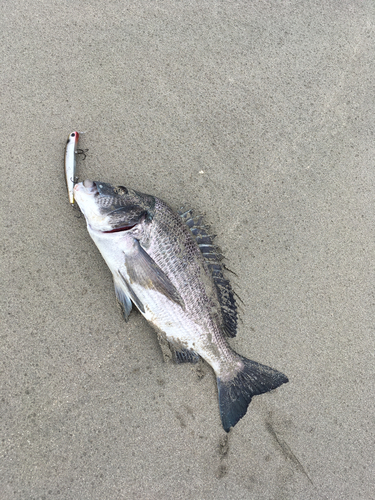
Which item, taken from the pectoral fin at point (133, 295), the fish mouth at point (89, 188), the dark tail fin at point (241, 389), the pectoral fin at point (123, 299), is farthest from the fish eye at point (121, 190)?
the dark tail fin at point (241, 389)

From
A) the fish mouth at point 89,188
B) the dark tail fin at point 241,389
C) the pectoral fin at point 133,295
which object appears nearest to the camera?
the fish mouth at point 89,188

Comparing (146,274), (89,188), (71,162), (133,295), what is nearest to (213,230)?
(146,274)

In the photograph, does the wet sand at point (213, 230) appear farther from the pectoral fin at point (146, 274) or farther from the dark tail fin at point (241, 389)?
the pectoral fin at point (146, 274)

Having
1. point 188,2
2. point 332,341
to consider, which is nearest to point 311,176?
point 332,341

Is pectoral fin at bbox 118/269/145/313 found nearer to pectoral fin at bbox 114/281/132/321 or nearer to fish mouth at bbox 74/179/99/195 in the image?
pectoral fin at bbox 114/281/132/321

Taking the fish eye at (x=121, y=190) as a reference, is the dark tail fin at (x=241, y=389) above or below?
below

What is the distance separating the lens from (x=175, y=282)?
269cm

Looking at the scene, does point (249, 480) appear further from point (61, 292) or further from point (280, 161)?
point (280, 161)

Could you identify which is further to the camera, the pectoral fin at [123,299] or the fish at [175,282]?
the pectoral fin at [123,299]

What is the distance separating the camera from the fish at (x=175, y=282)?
2.66 m

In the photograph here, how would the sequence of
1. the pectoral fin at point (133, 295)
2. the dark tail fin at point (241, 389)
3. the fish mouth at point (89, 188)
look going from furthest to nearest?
1. the dark tail fin at point (241, 389)
2. the pectoral fin at point (133, 295)
3. the fish mouth at point (89, 188)

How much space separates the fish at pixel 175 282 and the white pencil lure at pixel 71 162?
1.22 feet

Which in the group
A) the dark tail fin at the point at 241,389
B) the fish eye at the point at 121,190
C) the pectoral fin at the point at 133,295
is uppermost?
the fish eye at the point at 121,190

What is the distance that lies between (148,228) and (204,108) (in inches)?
63.2
